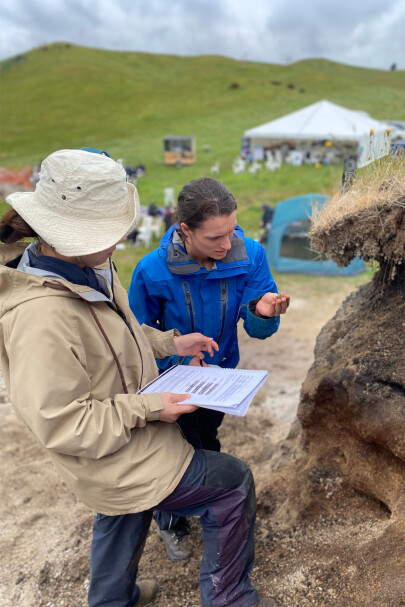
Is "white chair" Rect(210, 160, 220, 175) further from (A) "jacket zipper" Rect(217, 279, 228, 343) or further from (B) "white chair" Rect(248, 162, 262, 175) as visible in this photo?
(A) "jacket zipper" Rect(217, 279, 228, 343)

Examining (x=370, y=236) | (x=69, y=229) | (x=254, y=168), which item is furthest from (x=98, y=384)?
(x=254, y=168)

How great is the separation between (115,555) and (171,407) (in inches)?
34.3

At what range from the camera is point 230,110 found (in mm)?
46938

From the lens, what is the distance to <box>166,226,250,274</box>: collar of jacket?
265 cm

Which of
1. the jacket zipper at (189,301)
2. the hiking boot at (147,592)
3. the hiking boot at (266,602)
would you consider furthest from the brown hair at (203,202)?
the hiking boot at (147,592)

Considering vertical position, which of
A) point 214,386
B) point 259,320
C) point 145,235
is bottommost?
point 145,235

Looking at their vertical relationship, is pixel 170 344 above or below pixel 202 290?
below

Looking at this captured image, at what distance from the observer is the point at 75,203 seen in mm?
1823

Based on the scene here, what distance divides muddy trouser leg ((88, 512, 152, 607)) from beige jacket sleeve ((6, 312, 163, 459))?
61 centimetres

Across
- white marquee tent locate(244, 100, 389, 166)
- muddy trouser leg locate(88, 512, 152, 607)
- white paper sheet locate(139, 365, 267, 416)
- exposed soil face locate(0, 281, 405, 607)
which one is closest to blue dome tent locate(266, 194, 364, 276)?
exposed soil face locate(0, 281, 405, 607)

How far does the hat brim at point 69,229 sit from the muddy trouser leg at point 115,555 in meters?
1.24

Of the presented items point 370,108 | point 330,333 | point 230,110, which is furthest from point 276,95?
point 330,333

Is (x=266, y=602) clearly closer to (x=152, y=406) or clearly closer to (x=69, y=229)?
(x=152, y=406)

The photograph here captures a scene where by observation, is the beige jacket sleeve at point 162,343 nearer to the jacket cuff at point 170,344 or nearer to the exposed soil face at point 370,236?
the jacket cuff at point 170,344
